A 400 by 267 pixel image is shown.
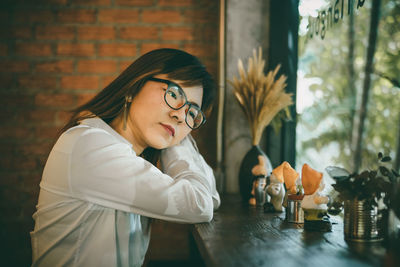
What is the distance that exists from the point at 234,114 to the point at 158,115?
935 mm

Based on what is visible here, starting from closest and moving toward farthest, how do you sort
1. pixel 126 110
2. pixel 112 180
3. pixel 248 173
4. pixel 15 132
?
pixel 112 180 < pixel 126 110 < pixel 248 173 < pixel 15 132

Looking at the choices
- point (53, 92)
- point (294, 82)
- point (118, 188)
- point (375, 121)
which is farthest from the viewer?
point (375, 121)

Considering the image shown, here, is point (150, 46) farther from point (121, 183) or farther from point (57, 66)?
point (121, 183)

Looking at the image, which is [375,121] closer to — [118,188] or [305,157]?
[305,157]

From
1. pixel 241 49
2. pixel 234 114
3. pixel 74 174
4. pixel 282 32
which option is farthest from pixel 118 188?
pixel 282 32

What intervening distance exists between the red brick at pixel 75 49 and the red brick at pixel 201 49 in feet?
2.29

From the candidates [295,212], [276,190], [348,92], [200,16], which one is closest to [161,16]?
[200,16]

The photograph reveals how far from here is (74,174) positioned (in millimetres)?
1058

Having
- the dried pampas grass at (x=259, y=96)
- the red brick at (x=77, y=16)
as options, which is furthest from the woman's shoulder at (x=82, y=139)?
the red brick at (x=77, y=16)

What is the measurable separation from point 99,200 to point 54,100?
150 cm

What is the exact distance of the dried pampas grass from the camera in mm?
1752

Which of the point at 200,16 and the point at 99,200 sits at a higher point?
the point at 200,16

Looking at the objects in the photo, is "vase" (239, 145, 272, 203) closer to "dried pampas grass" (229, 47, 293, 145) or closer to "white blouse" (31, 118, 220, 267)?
"dried pampas grass" (229, 47, 293, 145)

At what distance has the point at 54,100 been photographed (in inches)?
90.7
